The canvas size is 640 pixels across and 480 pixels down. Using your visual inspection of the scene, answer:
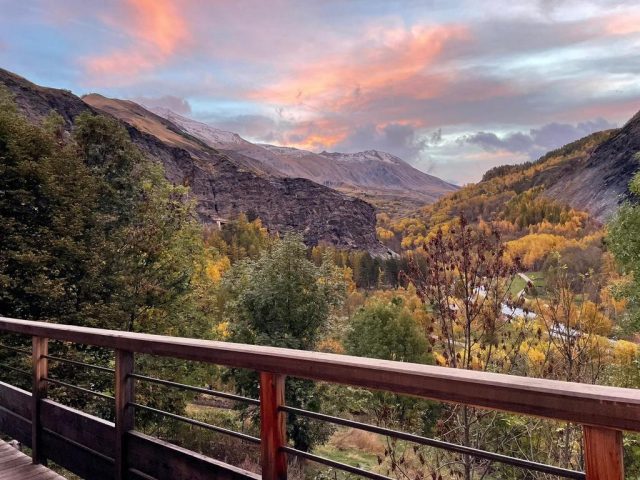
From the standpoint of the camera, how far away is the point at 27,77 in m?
137

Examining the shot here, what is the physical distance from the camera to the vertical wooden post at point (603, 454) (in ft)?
3.54

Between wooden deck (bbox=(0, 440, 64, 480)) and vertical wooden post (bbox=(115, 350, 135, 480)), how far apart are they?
2.20ft

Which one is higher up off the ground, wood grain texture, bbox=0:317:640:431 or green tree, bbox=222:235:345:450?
wood grain texture, bbox=0:317:640:431

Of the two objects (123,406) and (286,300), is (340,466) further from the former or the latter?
(286,300)

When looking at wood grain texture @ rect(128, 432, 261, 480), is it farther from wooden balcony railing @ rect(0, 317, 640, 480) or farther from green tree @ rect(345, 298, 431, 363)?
green tree @ rect(345, 298, 431, 363)

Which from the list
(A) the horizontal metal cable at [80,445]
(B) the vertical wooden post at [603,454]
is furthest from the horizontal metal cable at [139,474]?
(B) the vertical wooden post at [603,454]

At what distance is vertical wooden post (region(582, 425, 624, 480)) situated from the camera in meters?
1.08

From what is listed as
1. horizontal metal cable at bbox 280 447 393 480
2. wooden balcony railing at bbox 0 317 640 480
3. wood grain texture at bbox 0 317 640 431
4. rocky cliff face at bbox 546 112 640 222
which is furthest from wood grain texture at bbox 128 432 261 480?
rocky cliff face at bbox 546 112 640 222

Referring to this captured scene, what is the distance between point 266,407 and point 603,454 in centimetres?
107

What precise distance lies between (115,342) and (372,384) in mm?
1468

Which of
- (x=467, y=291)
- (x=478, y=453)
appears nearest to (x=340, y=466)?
(x=478, y=453)

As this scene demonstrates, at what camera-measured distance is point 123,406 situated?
2373 mm

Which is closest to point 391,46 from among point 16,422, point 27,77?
point 16,422

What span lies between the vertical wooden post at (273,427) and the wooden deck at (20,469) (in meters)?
1.63
